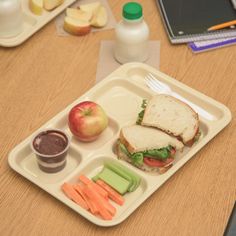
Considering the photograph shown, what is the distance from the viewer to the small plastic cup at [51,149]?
138 centimetres

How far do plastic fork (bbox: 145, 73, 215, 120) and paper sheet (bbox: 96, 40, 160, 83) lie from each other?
0.07 metres

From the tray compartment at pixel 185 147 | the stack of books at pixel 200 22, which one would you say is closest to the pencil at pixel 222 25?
the stack of books at pixel 200 22

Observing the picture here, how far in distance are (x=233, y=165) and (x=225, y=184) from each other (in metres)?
0.06

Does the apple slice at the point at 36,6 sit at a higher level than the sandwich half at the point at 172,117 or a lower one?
higher

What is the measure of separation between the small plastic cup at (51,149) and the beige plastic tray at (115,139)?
0.03 meters

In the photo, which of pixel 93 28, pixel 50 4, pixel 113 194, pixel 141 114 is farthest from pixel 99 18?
pixel 113 194

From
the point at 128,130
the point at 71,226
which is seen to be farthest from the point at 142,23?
the point at 71,226

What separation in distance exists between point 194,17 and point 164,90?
13.0 inches

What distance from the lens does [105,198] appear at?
1350 mm

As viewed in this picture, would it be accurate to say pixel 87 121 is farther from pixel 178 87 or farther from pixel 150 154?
pixel 178 87

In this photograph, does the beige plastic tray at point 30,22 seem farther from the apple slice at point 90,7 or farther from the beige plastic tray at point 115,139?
the beige plastic tray at point 115,139

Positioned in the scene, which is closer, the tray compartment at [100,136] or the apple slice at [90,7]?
the tray compartment at [100,136]

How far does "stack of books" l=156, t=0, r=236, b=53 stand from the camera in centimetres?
177

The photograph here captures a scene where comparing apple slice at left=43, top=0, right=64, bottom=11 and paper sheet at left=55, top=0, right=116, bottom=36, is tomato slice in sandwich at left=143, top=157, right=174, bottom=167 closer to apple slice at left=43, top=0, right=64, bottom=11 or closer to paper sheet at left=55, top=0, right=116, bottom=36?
paper sheet at left=55, top=0, right=116, bottom=36
